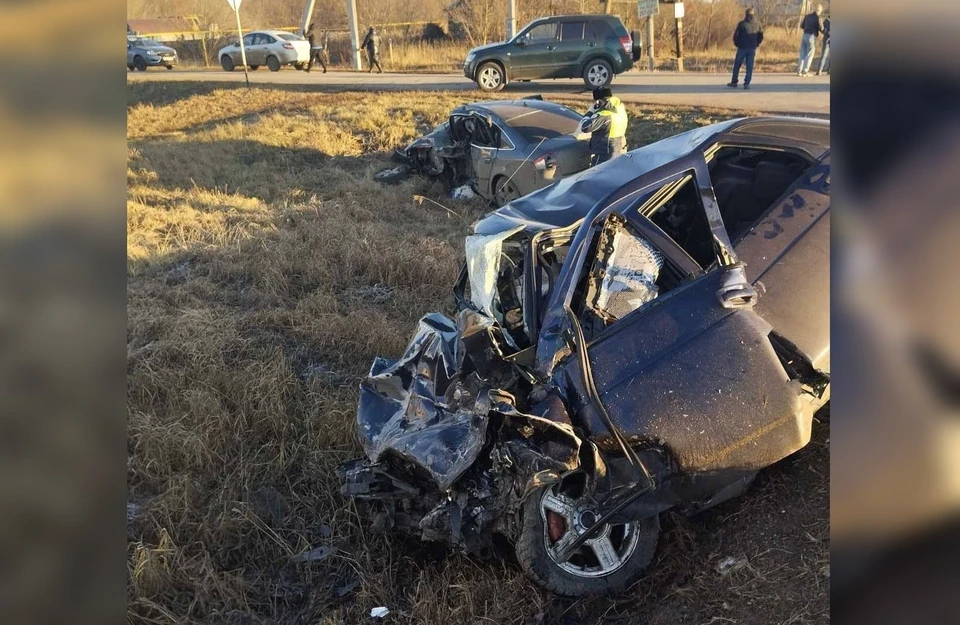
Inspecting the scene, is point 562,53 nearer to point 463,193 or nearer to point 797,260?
point 463,193

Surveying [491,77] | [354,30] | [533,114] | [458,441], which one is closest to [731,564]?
[458,441]

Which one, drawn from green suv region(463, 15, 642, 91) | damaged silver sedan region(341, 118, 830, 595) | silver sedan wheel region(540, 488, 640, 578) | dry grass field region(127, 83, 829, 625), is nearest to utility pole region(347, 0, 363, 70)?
green suv region(463, 15, 642, 91)

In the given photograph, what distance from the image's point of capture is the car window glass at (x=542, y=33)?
14.2m

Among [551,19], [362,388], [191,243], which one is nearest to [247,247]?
[191,243]

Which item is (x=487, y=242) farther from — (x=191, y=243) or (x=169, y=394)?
(x=191, y=243)

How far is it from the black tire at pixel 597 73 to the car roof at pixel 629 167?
443 inches

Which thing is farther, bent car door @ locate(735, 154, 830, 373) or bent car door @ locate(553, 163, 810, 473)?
bent car door @ locate(735, 154, 830, 373)

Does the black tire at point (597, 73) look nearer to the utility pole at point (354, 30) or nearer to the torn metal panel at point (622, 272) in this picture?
the utility pole at point (354, 30)

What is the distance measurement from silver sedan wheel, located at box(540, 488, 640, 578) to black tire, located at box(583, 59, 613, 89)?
511 inches

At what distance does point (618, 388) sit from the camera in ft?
8.68

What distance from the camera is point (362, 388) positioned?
11.4 ft

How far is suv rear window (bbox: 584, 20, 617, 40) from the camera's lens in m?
13.8

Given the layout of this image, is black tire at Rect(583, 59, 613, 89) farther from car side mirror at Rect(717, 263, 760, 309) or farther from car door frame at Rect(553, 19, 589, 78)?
car side mirror at Rect(717, 263, 760, 309)
